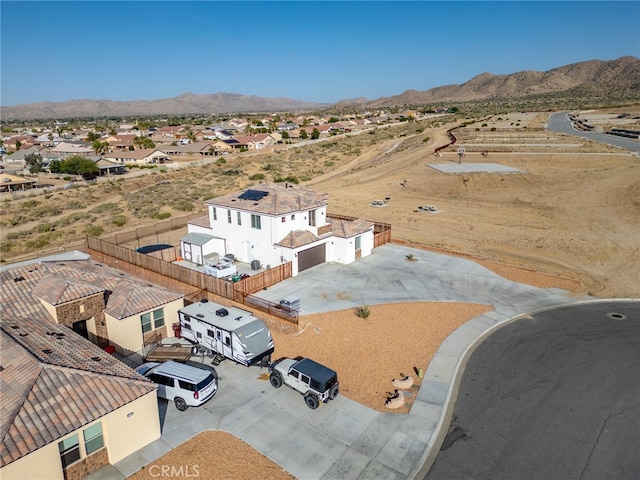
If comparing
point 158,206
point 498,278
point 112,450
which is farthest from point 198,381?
point 158,206

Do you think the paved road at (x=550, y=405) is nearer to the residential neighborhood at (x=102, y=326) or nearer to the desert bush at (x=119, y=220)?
the residential neighborhood at (x=102, y=326)

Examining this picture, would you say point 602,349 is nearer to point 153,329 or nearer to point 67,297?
point 153,329

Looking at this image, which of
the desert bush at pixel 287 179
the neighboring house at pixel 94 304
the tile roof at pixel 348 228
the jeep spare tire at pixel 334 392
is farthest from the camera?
the desert bush at pixel 287 179

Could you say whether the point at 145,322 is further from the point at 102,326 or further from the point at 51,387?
the point at 51,387

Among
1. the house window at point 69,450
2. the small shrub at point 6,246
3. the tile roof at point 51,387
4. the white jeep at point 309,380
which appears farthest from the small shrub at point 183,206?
the house window at point 69,450

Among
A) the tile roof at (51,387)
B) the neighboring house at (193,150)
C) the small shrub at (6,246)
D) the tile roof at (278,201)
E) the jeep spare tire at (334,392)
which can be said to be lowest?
the small shrub at (6,246)

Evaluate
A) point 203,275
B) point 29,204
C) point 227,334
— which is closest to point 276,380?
point 227,334
